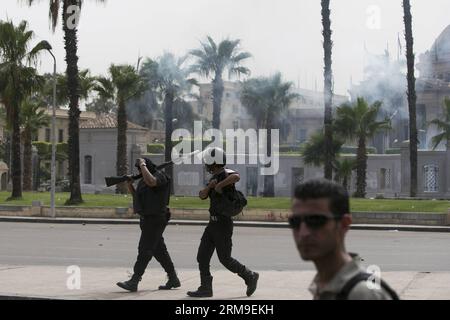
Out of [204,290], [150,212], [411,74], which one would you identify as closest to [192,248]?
[150,212]

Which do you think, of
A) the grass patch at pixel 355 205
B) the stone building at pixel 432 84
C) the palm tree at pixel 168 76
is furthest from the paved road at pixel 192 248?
the stone building at pixel 432 84

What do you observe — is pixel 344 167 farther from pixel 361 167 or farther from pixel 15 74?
pixel 15 74

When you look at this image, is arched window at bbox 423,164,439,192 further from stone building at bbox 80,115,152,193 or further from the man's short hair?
the man's short hair

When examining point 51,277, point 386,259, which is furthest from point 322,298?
point 386,259

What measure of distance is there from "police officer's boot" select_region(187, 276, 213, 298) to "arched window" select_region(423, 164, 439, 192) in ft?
121

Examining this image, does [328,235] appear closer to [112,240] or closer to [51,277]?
[51,277]

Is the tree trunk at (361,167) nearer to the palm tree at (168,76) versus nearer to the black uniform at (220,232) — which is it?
the palm tree at (168,76)

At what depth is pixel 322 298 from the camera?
128 inches

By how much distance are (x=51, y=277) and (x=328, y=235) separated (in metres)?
8.88

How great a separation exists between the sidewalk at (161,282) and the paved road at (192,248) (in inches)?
51.8

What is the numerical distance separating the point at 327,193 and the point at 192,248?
562 inches

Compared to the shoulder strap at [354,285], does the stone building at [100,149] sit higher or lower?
higher

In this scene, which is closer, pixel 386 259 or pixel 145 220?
pixel 145 220

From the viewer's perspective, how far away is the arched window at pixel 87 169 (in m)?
56.2
